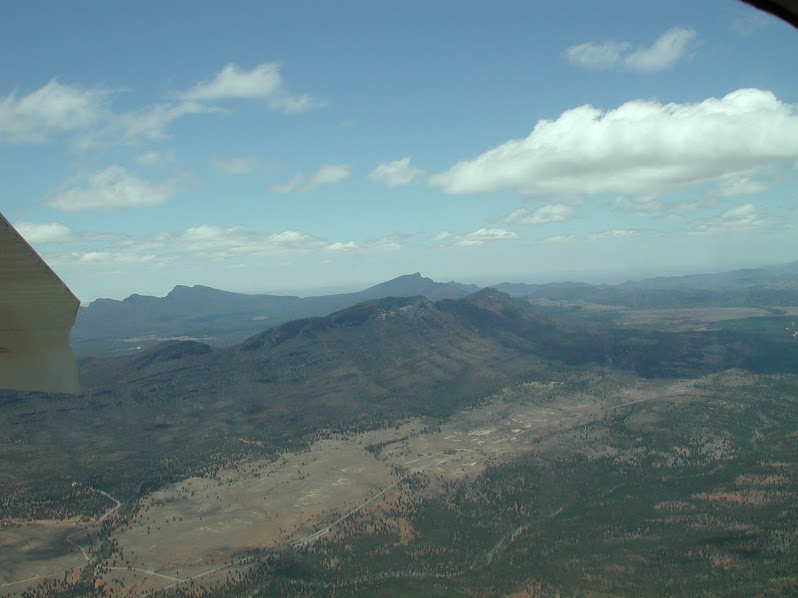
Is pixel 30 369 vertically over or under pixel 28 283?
under

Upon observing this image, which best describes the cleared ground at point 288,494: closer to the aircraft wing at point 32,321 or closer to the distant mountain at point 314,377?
the distant mountain at point 314,377

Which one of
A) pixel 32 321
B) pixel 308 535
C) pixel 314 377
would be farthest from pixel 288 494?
pixel 32 321

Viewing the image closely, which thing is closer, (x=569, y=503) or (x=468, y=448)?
(x=569, y=503)

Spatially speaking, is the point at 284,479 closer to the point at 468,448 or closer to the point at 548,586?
the point at 468,448

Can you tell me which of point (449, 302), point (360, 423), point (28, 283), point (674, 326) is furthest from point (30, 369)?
point (674, 326)

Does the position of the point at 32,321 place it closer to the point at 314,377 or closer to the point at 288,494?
the point at 288,494

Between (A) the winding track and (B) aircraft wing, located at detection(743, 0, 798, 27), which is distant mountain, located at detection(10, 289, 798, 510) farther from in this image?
(B) aircraft wing, located at detection(743, 0, 798, 27)

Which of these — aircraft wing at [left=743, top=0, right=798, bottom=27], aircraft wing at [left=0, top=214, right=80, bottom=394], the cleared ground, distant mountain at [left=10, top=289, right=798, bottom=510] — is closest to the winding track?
the cleared ground

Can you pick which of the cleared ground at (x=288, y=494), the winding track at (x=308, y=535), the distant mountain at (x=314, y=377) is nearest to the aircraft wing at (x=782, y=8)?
the winding track at (x=308, y=535)
